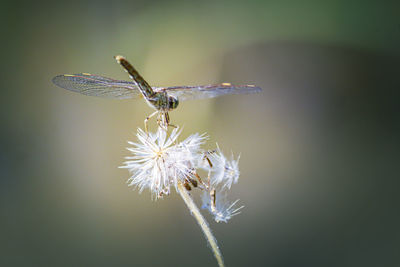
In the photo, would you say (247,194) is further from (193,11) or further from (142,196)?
(193,11)

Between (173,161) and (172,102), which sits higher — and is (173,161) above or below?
below

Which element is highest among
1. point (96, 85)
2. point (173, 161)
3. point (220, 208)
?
point (96, 85)

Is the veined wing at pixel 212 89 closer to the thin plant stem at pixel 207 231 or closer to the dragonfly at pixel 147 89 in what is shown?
the dragonfly at pixel 147 89

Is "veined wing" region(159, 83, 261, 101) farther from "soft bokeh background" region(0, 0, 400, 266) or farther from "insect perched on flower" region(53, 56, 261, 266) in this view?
"soft bokeh background" region(0, 0, 400, 266)

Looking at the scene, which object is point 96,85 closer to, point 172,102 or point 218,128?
point 172,102

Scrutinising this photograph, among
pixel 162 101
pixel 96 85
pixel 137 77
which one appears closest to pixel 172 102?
pixel 162 101

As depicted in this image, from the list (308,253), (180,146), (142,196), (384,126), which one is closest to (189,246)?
(142,196)

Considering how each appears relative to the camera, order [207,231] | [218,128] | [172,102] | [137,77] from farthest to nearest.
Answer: [218,128]
[172,102]
[137,77]
[207,231]
